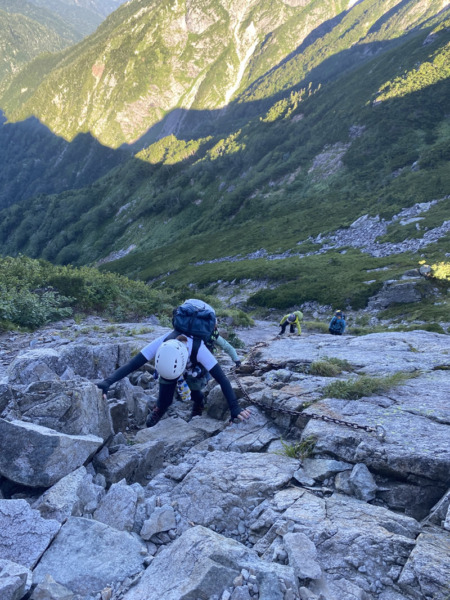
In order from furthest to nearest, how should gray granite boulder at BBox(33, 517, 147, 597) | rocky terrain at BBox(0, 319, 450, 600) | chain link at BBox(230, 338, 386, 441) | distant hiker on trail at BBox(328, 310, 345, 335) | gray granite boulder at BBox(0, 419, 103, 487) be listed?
1. distant hiker on trail at BBox(328, 310, 345, 335)
2. chain link at BBox(230, 338, 386, 441)
3. gray granite boulder at BBox(0, 419, 103, 487)
4. gray granite boulder at BBox(33, 517, 147, 597)
5. rocky terrain at BBox(0, 319, 450, 600)

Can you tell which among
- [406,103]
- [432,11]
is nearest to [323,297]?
[406,103]

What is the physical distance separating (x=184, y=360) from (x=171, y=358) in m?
0.24

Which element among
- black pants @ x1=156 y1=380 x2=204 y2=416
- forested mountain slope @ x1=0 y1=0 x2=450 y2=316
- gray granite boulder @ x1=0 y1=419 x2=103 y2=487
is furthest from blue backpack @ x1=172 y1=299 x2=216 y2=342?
forested mountain slope @ x1=0 y1=0 x2=450 y2=316

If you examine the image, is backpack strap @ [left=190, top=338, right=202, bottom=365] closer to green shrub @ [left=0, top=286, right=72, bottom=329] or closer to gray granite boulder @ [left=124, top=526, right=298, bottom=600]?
gray granite boulder @ [left=124, top=526, right=298, bottom=600]

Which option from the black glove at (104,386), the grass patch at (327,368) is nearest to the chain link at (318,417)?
the grass patch at (327,368)

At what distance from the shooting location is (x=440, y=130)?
62.4 metres

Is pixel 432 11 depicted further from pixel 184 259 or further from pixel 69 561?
pixel 69 561

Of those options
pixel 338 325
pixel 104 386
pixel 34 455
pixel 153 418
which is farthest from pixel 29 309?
pixel 338 325

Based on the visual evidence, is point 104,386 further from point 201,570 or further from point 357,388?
point 357,388

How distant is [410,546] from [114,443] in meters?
4.46

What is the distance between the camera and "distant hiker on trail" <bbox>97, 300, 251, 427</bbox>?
6.20 m

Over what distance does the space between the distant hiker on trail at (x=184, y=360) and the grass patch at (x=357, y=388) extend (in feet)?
5.44

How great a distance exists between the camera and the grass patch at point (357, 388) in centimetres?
653

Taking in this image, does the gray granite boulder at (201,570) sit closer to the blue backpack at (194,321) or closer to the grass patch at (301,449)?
the grass patch at (301,449)
